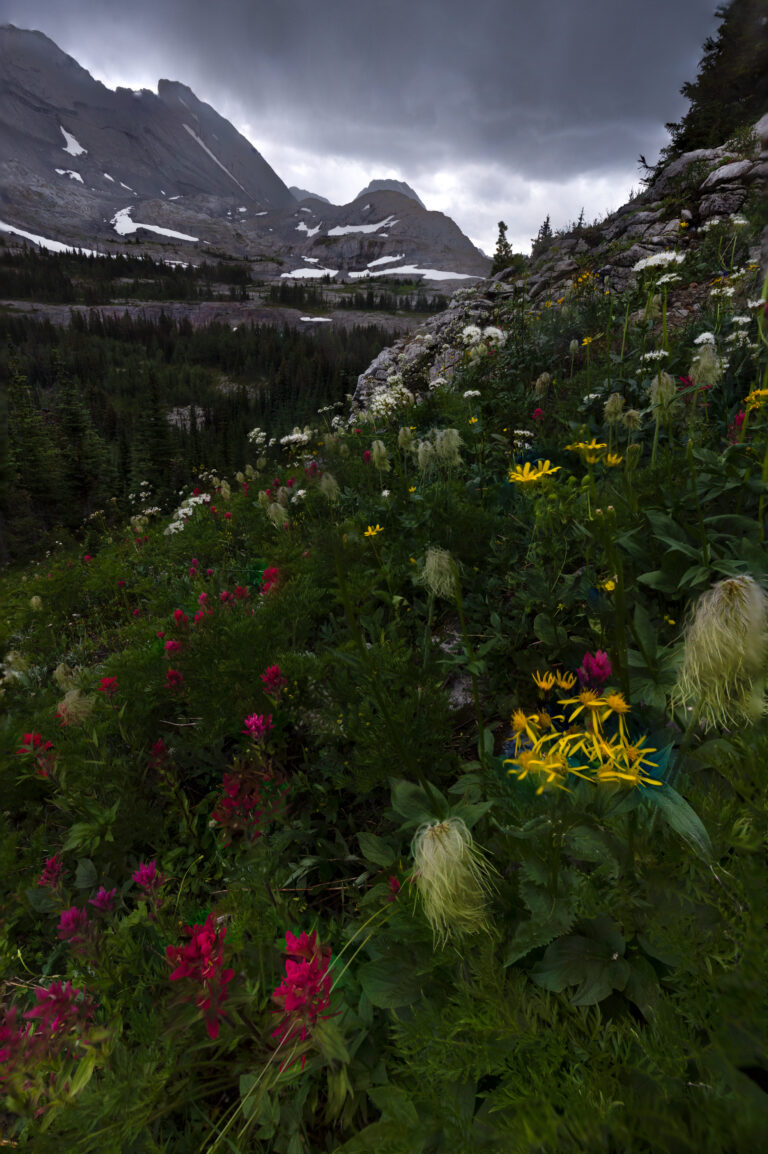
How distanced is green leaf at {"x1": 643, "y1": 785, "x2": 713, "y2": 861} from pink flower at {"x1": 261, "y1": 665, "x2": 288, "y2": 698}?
1.56 m

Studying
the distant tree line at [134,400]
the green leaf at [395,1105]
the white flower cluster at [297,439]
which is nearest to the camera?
the green leaf at [395,1105]

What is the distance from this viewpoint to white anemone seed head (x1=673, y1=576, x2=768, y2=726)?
3.28 feet

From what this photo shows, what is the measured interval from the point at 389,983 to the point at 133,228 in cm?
25359

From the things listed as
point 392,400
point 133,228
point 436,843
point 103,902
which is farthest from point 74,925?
point 133,228

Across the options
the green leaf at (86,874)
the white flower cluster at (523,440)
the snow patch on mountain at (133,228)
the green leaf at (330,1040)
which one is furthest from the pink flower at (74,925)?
the snow patch on mountain at (133,228)

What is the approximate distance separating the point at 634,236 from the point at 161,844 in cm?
1282

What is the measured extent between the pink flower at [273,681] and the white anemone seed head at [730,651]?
159 cm

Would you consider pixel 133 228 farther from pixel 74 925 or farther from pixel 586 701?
pixel 586 701

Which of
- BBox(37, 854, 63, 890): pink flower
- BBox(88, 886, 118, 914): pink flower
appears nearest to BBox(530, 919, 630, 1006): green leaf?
BBox(88, 886, 118, 914): pink flower

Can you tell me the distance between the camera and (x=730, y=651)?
1007 mm

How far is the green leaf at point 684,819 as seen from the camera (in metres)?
0.87

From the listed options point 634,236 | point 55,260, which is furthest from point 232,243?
point 634,236

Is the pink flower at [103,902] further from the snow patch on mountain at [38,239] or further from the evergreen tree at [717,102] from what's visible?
the snow patch on mountain at [38,239]

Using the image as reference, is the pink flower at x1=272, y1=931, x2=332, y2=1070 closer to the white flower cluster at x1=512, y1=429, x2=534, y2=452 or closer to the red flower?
the red flower
